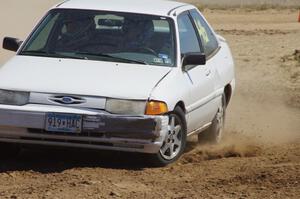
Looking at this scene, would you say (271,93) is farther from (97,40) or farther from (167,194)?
(167,194)

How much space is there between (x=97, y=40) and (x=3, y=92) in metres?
1.33

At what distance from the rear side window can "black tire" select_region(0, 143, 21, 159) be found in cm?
237

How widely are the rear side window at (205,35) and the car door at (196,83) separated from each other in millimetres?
144

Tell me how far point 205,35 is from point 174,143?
2.04 metres

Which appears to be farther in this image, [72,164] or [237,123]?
[237,123]

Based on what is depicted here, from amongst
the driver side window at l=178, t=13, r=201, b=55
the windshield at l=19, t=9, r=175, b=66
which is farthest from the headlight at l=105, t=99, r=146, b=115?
the driver side window at l=178, t=13, r=201, b=55

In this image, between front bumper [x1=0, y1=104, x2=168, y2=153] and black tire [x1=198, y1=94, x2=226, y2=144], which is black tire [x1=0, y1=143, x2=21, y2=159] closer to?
front bumper [x1=0, y1=104, x2=168, y2=153]

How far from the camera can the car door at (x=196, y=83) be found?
889 cm

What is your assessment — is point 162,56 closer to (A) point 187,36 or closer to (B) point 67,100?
(A) point 187,36

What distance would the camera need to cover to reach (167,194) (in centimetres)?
695

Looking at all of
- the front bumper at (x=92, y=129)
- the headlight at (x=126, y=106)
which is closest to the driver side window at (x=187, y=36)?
the headlight at (x=126, y=106)

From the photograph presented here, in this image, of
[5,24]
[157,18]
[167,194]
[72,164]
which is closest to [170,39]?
[157,18]

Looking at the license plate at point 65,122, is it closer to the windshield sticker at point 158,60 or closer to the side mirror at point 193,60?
the windshield sticker at point 158,60

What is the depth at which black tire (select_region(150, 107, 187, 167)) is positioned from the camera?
8258 mm
